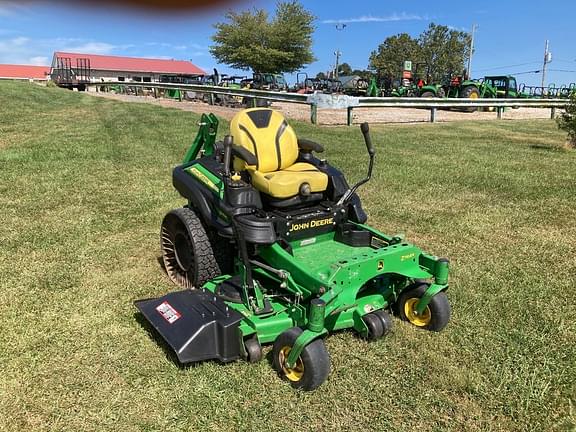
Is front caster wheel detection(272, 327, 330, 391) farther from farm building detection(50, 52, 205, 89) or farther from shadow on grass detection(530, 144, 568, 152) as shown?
farm building detection(50, 52, 205, 89)

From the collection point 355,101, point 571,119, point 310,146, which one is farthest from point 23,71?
point 310,146

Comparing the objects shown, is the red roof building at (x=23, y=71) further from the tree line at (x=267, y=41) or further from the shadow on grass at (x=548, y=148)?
the shadow on grass at (x=548, y=148)

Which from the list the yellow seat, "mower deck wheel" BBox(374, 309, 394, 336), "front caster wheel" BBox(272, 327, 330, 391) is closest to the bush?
the yellow seat

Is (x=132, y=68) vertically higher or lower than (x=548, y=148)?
higher

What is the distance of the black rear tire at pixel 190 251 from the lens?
3.92m

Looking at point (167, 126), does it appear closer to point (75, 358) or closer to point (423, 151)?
point (423, 151)

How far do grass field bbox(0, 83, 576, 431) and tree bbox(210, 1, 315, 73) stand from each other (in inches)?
1537

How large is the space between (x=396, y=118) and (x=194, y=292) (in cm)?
1522

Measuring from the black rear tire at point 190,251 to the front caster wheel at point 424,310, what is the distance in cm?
141

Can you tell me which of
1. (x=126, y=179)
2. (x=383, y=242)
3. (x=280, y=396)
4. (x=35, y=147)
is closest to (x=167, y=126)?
(x=35, y=147)

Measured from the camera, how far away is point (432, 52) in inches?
2591

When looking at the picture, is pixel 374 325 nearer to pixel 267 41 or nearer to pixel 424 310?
pixel 424 310

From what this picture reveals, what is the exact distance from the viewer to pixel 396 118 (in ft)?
57.6

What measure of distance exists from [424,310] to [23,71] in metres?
92.0
